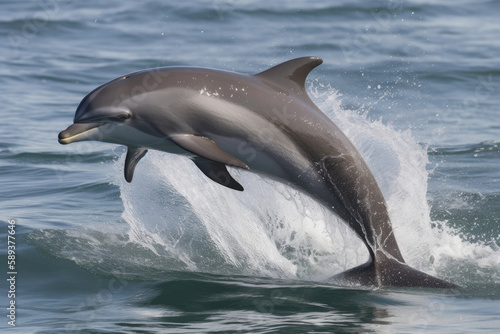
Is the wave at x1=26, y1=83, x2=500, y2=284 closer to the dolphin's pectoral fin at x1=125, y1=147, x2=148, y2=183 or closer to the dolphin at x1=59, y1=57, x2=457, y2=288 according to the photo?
the dolphin at x1=59, y1=57, x2=457, y2=288

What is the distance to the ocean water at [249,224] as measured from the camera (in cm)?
722

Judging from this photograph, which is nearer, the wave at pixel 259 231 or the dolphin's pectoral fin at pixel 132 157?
the dolphin's pectoral fin at pixel 132 157

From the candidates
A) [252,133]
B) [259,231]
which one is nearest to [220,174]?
[252,133]

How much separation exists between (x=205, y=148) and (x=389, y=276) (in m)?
2.13

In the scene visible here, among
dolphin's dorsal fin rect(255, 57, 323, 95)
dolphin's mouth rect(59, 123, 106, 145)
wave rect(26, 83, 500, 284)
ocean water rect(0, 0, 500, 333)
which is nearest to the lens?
dolphin's mouth rect(59, 123, 106, 145)

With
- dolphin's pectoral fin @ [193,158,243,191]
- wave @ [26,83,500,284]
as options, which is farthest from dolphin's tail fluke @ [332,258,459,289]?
dolphin's pectoral fin @ [193,158,243,191]

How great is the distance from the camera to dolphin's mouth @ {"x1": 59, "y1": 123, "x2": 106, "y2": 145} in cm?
711

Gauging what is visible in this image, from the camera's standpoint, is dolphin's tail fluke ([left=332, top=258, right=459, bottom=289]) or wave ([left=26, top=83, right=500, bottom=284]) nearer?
dolphin's tail fluke ([left=332, top=258, right=459, bottom=289])

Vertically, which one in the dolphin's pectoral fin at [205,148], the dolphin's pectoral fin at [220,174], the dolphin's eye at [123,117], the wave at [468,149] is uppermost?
the dolphin's eye at [123,117]

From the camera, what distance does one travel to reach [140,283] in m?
8.02

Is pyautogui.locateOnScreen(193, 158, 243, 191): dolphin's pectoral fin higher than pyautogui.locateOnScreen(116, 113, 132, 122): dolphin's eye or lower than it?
lower

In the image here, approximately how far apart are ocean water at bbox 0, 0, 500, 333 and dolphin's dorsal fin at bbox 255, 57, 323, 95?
1.42 meters

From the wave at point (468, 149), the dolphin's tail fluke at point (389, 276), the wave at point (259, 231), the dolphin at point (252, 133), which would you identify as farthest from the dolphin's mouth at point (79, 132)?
the wave at point (468, 149)

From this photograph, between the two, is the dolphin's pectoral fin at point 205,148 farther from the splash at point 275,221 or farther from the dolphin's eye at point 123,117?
the splash at point 275,221
